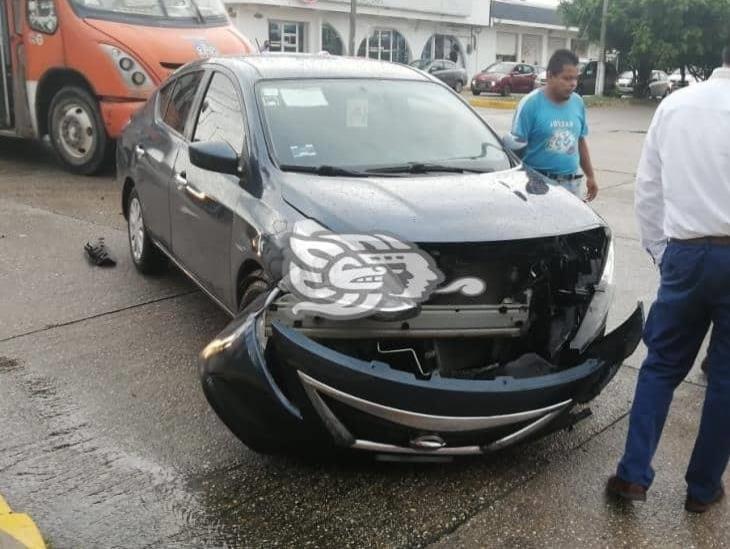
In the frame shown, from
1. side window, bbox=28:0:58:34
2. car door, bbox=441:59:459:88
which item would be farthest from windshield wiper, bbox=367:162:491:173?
car door, bbox=441:59:459:88

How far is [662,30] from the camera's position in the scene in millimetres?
33094

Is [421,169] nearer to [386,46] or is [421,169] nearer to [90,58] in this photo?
[90,58]

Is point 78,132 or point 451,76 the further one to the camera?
point 451,76

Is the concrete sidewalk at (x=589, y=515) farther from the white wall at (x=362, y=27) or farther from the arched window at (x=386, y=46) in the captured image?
the arched window at (x=386, y=46)

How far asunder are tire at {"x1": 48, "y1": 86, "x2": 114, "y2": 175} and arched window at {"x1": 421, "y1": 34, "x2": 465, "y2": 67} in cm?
3743

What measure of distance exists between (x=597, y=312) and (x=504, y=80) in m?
31.9

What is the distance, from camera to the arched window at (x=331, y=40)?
4041 centimetres

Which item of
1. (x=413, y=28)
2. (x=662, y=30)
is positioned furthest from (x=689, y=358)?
(x=413, y=28)

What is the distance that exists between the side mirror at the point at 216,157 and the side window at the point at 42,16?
6.46 meters

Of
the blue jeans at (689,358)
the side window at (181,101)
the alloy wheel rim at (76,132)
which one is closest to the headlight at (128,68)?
the alloy wheel rim at (76,132)

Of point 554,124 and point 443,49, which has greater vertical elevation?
point 554,124

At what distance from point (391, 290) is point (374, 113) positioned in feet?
5.45

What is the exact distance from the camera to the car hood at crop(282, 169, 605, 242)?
135 inches

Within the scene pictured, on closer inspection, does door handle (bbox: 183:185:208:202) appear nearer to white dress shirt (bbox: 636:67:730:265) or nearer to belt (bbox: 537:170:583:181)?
belt (bbox: 537:170:583:181)
